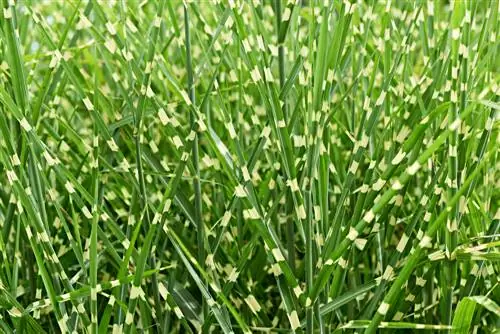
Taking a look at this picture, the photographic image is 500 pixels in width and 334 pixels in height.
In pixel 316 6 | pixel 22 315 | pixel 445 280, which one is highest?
pixel 316 6

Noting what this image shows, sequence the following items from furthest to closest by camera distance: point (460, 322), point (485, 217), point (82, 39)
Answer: point (82, 39)
point (485, 217)
point (460, 322)

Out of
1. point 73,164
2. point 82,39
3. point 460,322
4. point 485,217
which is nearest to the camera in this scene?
point 460,322

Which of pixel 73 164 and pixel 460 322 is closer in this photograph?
pixel 460 322

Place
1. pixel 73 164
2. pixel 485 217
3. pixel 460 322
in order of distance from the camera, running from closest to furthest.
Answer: pixel 460 322 → pixel 485 217 → pixel 73 164

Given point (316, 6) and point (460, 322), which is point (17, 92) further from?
point (460, 322)

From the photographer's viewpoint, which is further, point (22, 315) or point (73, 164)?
point (73, 164)

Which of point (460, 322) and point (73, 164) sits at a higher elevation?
point (73, 164)

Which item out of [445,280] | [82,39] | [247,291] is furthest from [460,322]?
[82,39]

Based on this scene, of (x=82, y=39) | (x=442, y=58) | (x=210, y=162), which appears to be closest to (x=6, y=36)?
(x=210, y=162)

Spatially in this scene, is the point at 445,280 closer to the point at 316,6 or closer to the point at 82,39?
the point at 316,6
